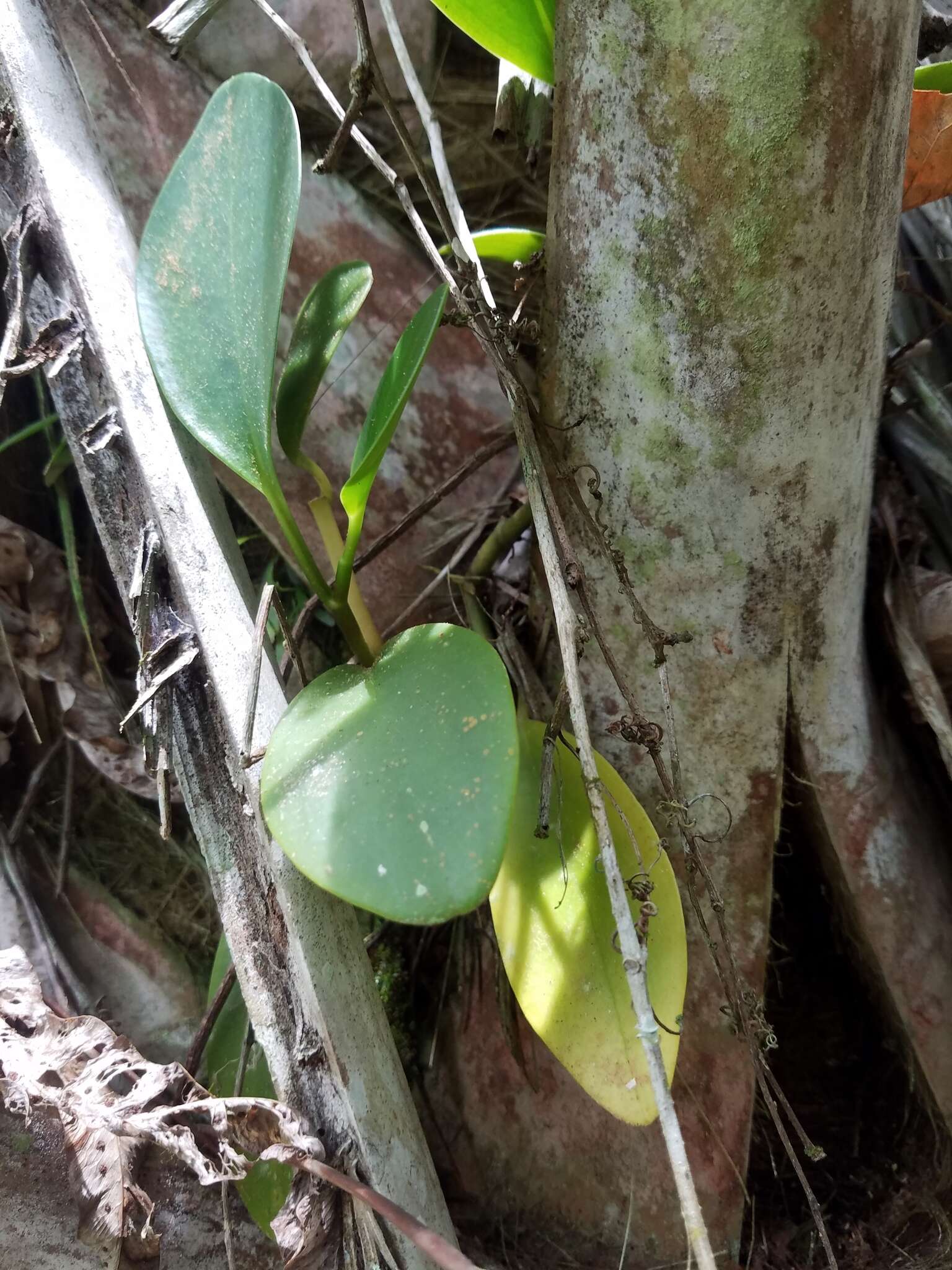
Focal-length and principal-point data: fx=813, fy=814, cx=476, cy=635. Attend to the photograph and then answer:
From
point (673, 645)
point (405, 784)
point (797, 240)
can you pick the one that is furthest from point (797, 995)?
point (797, 240)

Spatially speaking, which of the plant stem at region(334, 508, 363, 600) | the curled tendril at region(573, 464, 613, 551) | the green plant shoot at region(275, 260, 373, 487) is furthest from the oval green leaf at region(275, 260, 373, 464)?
the curled tendril at region(573, 464, 613, 551)

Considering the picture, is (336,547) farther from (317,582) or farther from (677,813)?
(677,813)

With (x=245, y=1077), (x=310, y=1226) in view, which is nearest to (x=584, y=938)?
(x=310, y=1226)

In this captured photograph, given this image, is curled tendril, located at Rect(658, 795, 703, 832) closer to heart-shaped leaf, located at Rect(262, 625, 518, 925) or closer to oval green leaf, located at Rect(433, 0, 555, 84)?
heart-shaped leaf, located at Rect(262, 625, 518, 925)

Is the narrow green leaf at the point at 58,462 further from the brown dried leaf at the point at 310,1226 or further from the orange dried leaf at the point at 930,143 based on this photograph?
the orange dried leaf at the point at 930,143

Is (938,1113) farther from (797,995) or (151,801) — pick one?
(151,801)

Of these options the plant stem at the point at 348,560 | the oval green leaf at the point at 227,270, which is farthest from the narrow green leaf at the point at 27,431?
the plant stem at the point at 348,560
